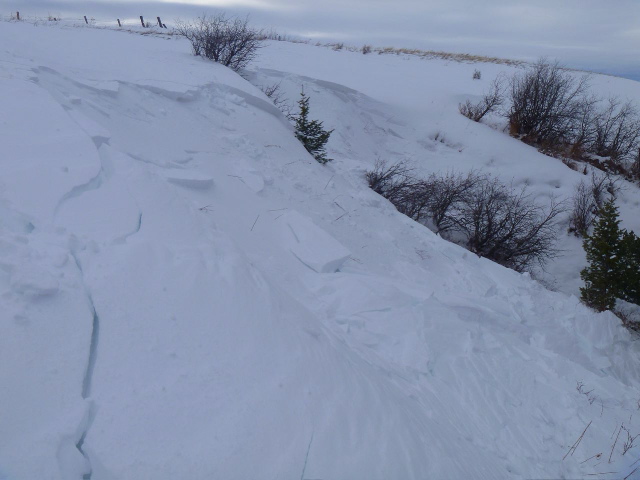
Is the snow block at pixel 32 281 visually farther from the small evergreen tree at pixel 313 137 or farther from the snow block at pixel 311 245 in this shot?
the small evergreen tree at pixel 313 137

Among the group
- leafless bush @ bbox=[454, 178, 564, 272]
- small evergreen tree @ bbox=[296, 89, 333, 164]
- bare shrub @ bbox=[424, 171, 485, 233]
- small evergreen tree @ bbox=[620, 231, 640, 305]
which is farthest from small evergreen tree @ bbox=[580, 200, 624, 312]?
small evergreen tree @ bbox=[296, 89, 333, 164]

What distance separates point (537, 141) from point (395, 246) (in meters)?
11.1

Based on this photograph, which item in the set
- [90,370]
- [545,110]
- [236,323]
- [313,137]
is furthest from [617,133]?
[90,370]

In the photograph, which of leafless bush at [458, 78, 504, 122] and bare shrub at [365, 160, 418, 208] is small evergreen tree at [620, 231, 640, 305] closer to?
bare shrub at [365, 160, 418, 208]

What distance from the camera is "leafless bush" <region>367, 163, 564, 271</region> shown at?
977 centimetres

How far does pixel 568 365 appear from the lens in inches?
191

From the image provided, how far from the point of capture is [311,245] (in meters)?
4.93

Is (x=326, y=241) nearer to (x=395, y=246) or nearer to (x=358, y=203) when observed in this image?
(x=395, y=246)

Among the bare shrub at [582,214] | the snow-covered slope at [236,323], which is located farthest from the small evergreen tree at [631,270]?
the bare shrub at [582,214]

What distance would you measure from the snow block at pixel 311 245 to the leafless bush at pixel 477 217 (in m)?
4.89

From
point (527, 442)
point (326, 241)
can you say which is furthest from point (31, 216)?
point (527, 442)

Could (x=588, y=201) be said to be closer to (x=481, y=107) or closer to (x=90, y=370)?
(x=481, y=107)

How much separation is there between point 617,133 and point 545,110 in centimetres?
254

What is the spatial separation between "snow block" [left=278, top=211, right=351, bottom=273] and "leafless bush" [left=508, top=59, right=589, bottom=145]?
1256 cm
